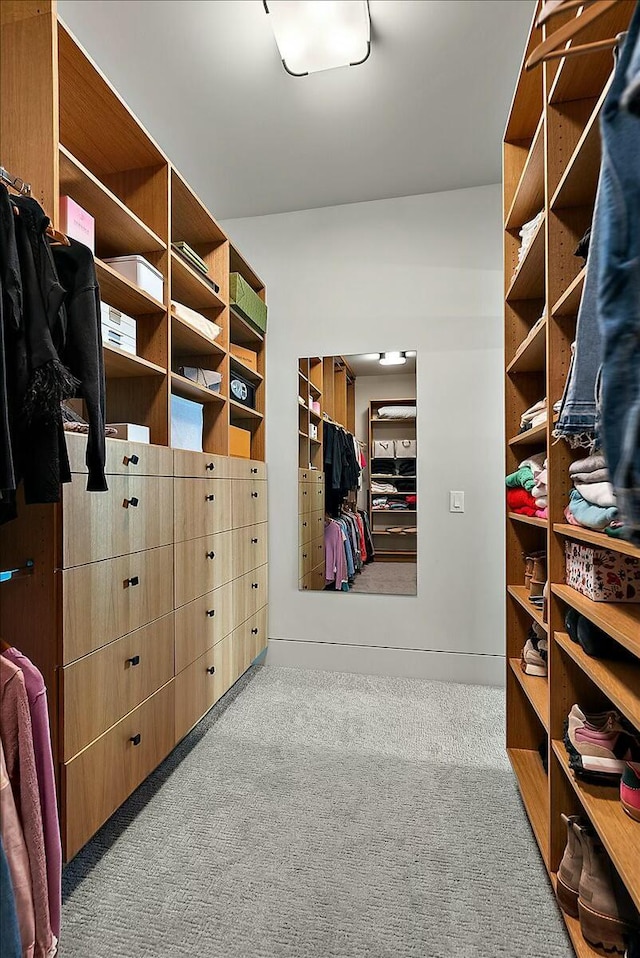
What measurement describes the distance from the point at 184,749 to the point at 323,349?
2.21 m

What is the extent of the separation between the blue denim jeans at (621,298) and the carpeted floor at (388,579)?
2.46m

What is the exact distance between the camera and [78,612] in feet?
4.41

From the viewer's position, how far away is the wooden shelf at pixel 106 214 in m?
1.53

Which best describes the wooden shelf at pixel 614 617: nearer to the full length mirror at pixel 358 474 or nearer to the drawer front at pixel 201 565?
the drawer front at pixel 201 565

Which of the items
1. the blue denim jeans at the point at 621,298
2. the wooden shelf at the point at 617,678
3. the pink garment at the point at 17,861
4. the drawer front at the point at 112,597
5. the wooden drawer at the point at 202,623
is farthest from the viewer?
the wooden drawer at the point at 202,623

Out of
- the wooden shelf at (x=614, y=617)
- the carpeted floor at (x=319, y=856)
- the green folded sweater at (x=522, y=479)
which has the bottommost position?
the carpeted floor at (x=319, y=856)

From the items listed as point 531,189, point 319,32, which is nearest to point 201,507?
point 531,189

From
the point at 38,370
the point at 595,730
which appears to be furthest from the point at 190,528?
the point at 595,730

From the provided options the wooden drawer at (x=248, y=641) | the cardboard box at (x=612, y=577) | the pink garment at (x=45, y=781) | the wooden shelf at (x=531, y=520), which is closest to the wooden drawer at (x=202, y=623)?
the wooden drawer at (x=248, y=641)

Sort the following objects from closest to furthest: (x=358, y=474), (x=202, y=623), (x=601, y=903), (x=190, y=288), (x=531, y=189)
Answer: (x=601, y=903), (x=531, y=189), (x=202, y=623), (x=190, y=288), (x=358, y=474)

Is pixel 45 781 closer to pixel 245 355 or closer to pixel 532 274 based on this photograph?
pixel 532 274

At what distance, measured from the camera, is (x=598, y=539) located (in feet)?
3.29

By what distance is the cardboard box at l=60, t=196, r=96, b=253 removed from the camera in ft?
4.83

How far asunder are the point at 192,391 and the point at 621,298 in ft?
6.91
